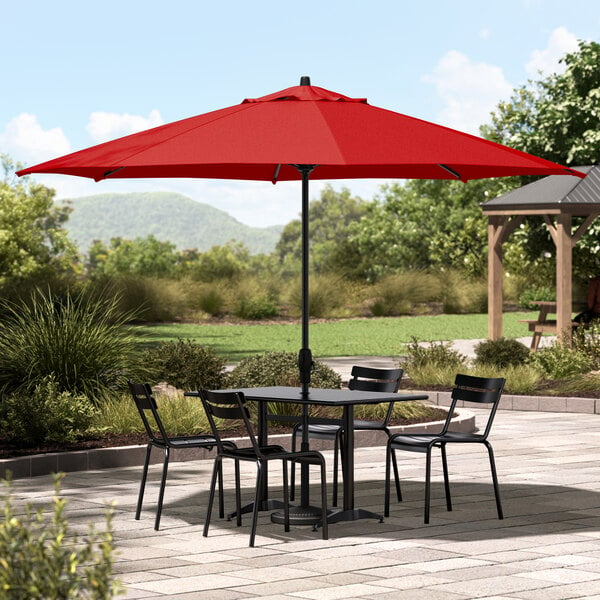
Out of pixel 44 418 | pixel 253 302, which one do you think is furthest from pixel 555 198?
pixel 253 302

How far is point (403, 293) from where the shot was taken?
3547cm

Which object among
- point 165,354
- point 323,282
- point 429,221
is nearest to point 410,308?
point 323,282

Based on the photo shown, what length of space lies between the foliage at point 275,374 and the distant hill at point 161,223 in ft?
513

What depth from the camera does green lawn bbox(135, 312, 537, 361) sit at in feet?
77.3

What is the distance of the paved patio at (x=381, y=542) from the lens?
5.99 metres

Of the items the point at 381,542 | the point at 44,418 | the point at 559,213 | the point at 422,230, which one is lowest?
the point at 381,542

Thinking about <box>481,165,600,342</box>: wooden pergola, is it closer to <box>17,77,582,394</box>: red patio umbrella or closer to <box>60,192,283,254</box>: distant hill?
<box>17,77,582,394</box>: red patio umbrella

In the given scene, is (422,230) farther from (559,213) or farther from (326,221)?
(326,221)

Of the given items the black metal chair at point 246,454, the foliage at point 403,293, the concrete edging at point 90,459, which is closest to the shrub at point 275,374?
the concrete edging at point 90,459

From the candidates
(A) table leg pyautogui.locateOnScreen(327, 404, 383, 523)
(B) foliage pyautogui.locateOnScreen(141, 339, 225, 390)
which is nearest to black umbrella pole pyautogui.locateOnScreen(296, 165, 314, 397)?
(A) table leg pyautogui.locateOnScreen(327, 404, 383, 523)

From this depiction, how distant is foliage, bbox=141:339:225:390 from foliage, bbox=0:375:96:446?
2.30m

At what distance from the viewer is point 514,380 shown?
1480 centimetres

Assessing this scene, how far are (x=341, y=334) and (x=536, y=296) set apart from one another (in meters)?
11.1

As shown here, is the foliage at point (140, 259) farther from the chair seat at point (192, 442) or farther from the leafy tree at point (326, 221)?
the chair seat at point (192, 442)
